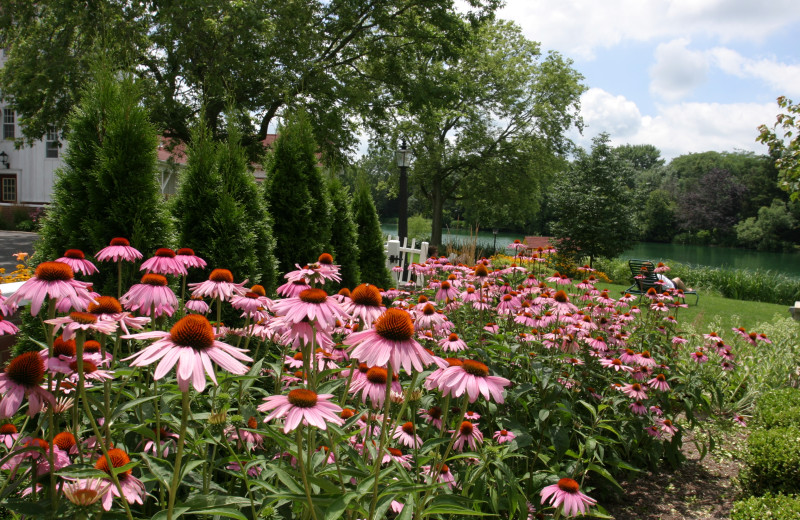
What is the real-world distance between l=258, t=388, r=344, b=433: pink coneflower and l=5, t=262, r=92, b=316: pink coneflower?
1.77 ft

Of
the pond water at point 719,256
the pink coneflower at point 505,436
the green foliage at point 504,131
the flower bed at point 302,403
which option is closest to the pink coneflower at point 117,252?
the flower bed at point 302,403

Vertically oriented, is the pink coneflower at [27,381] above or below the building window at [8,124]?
below

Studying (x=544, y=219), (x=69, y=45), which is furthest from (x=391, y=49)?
(x=544, y=219)

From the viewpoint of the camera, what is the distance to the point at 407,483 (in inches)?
44.1

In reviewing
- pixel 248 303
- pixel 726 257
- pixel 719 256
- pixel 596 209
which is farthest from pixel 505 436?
pixel 719 256

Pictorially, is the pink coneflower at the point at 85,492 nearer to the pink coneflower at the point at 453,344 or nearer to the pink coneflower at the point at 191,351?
the pink coneflower at the point at 191,351

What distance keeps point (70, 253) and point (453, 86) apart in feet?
37.3

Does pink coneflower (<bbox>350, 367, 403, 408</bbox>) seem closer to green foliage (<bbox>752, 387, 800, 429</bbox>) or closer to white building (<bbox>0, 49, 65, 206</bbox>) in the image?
green foliage (<bbox>752, 387, 800, 429</bbox>)

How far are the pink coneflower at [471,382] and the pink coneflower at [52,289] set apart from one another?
2.97ft

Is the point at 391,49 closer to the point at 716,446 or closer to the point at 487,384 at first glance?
the point at 716,446

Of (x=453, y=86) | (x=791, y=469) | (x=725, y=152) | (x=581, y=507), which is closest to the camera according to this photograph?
(x=581, y=507)

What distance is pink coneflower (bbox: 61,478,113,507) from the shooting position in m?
0.95

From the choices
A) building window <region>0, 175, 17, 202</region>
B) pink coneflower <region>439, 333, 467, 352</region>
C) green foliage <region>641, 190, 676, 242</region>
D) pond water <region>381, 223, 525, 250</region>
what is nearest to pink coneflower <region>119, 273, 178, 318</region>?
pink coneflower <region>439, 333, 467, 352</region>

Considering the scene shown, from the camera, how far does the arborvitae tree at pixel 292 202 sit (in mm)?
4820
